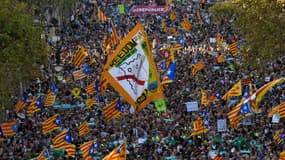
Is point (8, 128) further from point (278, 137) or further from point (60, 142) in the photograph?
point (278, 137)

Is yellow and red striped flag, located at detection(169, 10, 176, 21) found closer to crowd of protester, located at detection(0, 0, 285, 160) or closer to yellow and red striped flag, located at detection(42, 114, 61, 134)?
crowd of protester, located at detection(0, 0, 285, 160)

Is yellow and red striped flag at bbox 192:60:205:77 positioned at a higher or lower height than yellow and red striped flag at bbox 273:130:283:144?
higher

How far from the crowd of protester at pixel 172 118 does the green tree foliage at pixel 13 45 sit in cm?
181

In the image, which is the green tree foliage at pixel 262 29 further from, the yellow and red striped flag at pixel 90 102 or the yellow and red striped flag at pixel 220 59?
the yellow and red striped flag at pixel 90 102

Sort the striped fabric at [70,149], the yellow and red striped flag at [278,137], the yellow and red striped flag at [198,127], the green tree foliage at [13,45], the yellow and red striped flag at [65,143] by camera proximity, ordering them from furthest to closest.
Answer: the green tree foliage at [13,45]
the yellow and red striped flag at [198,127]
the yellow and red striped flag at [278,137]
the yellow and red striped flag at [65,143]
the striped fabric at [70,149]

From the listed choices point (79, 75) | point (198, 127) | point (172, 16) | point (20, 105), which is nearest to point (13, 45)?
point (20, 105)

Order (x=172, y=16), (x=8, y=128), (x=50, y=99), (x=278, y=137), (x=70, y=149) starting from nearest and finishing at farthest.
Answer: (x=70, y=149) < (x=278, y=137) < (x=8, y=128) < (x=50, y=99) < (x=172, y=16)

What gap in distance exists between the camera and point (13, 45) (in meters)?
31.2

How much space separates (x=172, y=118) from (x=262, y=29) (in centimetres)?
579

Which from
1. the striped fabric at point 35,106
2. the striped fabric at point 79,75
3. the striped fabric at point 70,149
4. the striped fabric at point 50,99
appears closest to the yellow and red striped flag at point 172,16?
the striped fabric at point 79,75

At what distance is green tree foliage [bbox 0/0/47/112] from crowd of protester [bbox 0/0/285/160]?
181 centimetres

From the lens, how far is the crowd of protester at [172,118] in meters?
28.9

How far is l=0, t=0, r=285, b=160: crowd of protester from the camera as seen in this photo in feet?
94.7

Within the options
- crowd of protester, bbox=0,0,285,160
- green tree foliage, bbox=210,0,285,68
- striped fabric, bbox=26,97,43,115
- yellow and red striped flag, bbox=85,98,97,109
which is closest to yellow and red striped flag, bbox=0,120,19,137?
crowd of protester, bbox=0,0,285,160
